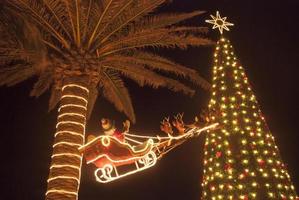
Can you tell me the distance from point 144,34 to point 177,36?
0.89 meters

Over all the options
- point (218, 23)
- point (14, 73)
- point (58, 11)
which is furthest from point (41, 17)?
point (218, 23)

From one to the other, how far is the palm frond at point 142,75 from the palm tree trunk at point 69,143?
4.76 feet

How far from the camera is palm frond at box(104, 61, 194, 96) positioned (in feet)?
32.9

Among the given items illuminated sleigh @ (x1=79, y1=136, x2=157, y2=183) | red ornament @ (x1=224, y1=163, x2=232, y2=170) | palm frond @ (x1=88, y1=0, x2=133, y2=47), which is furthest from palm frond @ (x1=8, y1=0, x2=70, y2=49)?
red ornament @ (x1=224, y1=163, x2=232, y2=170)

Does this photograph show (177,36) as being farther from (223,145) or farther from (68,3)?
(223,145)

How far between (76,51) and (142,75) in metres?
2.26

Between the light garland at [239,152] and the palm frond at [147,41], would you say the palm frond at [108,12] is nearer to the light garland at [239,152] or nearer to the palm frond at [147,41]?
the palm frond at [147,41]

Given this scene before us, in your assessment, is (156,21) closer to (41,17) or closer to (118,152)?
(41,17)

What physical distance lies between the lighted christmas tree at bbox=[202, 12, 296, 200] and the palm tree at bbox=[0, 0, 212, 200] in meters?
2.00

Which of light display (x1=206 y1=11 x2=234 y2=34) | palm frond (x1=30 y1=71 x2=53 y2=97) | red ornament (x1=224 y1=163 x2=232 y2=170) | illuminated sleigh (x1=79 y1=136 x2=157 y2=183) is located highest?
light display (x1=206 y1=11 x2=234 y2=34)

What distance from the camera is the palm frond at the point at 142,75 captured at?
32.9 feet

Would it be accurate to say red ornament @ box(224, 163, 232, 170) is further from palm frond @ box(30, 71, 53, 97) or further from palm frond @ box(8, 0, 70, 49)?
palm frond @ box(8, 0, 70, 49)

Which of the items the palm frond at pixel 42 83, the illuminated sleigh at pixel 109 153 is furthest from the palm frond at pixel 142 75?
the illuminated sleigh at pixel 109 153

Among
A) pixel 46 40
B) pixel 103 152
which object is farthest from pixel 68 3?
pixel 103 152
